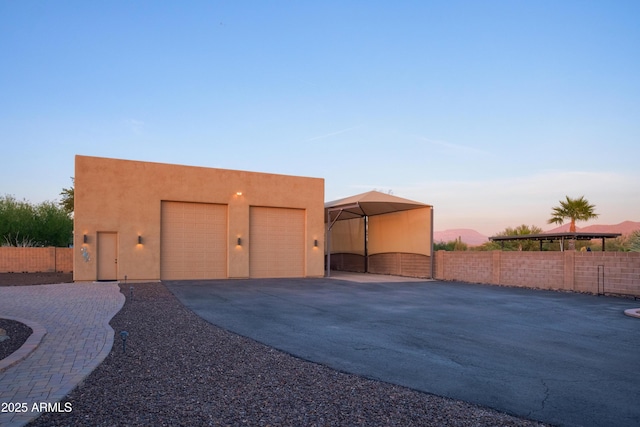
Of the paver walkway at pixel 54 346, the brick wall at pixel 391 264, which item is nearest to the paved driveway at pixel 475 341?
the paver walkway at pixel 54 346

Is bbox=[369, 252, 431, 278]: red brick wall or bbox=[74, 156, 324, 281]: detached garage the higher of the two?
bbox=[74, 156, 324, 281]: detached garage

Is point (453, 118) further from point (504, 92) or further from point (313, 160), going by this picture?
point (313, 160)

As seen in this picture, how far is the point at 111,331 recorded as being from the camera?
26.7 ft

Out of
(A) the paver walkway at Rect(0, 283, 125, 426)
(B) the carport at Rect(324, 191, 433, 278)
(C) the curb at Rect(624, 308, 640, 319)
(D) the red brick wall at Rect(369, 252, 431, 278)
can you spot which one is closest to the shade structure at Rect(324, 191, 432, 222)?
(B) the carport at Rect(324, 191, 433, 278)

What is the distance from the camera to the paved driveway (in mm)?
4836

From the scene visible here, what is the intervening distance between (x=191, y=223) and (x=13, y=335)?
12.9 m

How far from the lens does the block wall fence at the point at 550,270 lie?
49.4 feet

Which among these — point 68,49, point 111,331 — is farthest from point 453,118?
point 111,331

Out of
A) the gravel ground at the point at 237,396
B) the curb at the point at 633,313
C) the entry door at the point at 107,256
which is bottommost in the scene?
the curb at the point at 633,313

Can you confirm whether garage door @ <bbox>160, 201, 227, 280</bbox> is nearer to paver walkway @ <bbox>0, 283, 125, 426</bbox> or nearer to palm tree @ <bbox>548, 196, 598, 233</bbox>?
paver walkway @ <bbox>0, 283, 125, 426</bbox>

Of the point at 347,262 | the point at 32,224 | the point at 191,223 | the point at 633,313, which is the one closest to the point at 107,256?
the point at 191,223

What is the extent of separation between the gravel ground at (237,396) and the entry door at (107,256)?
43.9ft

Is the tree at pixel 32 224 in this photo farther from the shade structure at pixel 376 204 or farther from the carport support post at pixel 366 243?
the carport support post at pixel 366 243

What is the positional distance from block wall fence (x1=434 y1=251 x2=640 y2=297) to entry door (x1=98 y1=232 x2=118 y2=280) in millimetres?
14954
